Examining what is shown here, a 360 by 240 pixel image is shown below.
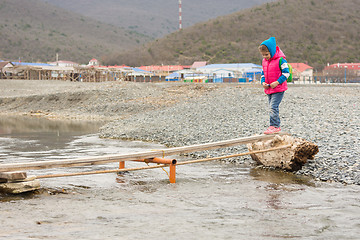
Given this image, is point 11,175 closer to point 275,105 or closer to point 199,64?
point 275,105

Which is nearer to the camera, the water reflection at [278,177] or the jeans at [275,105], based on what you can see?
the water reflection at [278,177]

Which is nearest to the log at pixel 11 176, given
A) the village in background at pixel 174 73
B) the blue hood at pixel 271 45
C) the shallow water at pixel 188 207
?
the shallow water at pixel 188 207

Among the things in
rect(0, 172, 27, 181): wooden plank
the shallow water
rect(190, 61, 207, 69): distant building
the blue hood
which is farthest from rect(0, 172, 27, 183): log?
rect(190, 61, 207, 69): distant building

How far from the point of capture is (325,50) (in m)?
84.6

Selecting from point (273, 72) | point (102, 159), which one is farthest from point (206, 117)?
point (102, 159)

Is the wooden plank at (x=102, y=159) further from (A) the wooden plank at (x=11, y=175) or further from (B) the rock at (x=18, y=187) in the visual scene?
(B) the rock at (x=18, y=187)

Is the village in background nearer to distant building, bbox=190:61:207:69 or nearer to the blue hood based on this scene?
distant building, bbox=190:61:207:69

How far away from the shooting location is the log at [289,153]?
28.4ft

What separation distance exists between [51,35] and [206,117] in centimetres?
13385

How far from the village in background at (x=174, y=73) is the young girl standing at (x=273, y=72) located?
36.0 meters

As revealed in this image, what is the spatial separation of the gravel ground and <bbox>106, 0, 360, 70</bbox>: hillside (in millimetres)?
56547

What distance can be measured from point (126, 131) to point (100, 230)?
1136 centimetres

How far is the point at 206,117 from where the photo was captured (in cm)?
1720

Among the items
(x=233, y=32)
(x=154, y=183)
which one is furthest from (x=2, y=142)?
(x=233, y=32)
